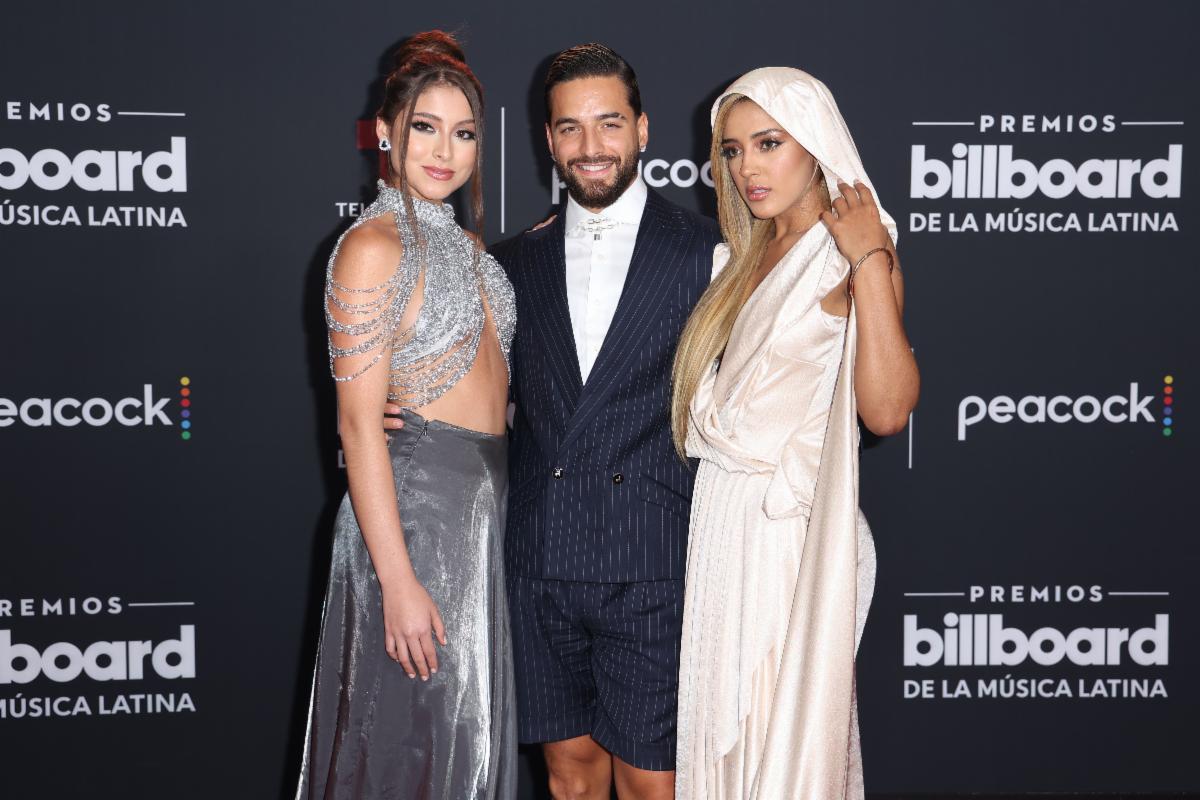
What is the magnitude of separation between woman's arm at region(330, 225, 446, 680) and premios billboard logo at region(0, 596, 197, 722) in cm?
149

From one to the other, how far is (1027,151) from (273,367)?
2.23 meters

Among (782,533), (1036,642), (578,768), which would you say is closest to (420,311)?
(782,533)

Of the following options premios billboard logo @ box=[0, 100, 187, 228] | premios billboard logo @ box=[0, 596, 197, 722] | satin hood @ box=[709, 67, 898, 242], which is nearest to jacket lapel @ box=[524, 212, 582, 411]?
satin hood @ box=[709, 67, 898, 242]

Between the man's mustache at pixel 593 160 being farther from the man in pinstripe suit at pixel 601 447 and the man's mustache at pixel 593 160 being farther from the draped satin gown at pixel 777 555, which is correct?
the draped satin gown at pixel 777 555

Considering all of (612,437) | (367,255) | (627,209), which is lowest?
(612,437)

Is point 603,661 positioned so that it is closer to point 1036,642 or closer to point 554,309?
point 554,309

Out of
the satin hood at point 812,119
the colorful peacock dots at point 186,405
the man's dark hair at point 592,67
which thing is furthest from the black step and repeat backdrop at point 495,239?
the satin hood at point 812,119

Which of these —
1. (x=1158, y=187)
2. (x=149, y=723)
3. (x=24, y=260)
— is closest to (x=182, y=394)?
(x=24, y=260)

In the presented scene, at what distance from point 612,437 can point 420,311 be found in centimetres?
46

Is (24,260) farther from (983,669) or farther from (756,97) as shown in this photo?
(983,669)

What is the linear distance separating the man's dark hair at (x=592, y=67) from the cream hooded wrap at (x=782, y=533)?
0.85 ft

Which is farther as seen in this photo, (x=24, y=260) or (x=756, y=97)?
(x=24, y=260)

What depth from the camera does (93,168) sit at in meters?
3.06

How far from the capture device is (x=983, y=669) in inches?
131
